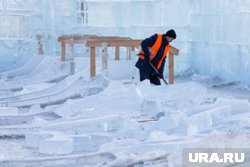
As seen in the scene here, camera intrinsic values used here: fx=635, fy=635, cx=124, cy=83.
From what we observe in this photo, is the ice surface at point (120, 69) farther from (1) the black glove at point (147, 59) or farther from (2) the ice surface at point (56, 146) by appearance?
(2) the ice surface at point (56, 146)

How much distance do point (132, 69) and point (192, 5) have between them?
277 cm

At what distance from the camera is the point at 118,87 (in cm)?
956

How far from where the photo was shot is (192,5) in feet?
49.9

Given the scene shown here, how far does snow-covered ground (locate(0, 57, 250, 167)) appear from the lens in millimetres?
5906

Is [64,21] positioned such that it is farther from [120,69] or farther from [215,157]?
[215,157]

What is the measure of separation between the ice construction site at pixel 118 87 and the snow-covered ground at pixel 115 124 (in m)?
0.01

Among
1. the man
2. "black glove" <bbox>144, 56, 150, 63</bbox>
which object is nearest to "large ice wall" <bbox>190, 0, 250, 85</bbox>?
the man

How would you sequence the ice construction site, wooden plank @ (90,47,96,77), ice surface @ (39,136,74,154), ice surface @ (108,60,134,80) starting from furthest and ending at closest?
ice surface @ (108,60,134,80) → wooden plank @ (90,47,96,77) → ice surface @ (39,136,74,154) → the ice construction site

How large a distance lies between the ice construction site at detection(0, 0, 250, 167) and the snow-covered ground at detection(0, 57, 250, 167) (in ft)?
0.05

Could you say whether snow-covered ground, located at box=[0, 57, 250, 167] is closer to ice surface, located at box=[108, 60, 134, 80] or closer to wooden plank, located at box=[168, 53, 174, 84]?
wooden plank, located at box=[168, 53, 174, 84]

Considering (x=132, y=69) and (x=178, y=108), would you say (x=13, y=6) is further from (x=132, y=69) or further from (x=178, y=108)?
(x=178, y=108)

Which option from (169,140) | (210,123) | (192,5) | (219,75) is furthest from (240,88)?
(169,140)

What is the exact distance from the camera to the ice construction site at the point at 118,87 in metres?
6.29

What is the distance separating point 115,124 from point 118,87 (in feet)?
6.86
